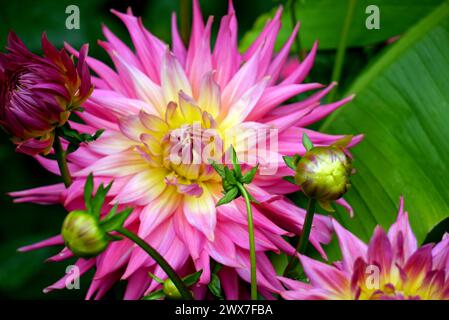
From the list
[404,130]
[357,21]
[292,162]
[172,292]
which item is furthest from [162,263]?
[357,21]

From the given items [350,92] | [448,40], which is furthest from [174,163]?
[448,40]

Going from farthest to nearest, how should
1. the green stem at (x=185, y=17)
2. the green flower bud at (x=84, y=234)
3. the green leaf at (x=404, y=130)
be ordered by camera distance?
the green stem at (x=185, y=17), the green leaf at (x=404, y=130), the green flower bud at (x=84, y=234)

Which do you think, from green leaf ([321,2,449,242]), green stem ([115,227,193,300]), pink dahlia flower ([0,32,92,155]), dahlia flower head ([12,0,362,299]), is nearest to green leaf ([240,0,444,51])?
green leaf ([321,2,449,242])

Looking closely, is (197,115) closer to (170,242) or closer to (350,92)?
(170,242)

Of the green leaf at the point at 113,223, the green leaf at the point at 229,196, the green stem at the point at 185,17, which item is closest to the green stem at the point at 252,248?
the green leaf at the point at 229,196

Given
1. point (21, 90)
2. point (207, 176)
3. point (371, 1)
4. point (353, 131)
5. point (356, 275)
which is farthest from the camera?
point (371, 1)

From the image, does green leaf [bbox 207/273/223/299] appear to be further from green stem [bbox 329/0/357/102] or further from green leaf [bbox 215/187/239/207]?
green stem [bbox 329/0/357/102]

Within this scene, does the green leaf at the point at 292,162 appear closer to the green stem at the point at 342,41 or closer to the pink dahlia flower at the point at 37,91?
the pink dahlia flower at the point at 37,91

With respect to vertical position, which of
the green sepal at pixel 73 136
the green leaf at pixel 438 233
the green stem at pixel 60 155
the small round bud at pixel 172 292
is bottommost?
the green leaf at pixel 438 233
